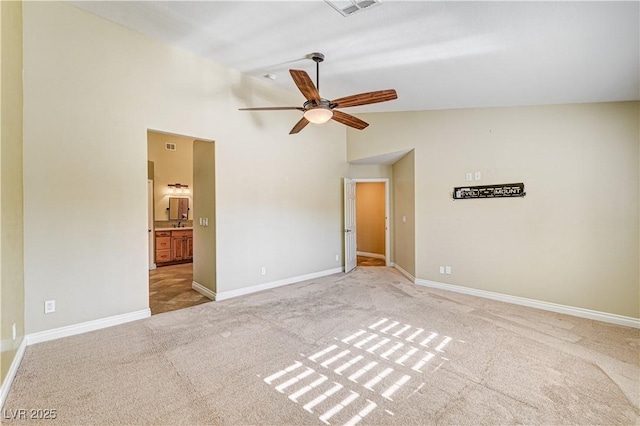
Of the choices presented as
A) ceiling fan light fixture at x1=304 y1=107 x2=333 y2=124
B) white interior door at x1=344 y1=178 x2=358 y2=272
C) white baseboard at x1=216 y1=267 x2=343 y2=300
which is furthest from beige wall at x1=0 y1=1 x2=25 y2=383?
white interior door at x1=344 y1=178 x2=358 y2=272

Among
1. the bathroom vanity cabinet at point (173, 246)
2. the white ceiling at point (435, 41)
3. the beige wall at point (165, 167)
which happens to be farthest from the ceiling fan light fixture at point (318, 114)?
the bathroom vanity cabinet at point (173, 246)

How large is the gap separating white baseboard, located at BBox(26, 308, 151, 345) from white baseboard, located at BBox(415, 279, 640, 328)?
437cm

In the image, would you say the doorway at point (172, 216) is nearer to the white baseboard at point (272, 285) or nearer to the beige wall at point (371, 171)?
the white baseboard at point (272, 285)

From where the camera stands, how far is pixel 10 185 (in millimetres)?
2316

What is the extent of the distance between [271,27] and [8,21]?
219cm

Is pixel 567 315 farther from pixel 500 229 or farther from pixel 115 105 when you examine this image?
pixel 115 105

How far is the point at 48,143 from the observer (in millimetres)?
2840

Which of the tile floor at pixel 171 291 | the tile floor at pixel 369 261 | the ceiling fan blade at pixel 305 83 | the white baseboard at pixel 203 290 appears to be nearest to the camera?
the ceiling fan blade at pixel 305 83

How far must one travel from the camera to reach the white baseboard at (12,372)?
6.24 ft

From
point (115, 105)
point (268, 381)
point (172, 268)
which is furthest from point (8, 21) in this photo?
point (172, 268)

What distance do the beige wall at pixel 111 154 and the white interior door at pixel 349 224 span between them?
187 centimetres

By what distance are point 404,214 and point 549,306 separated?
107 inches

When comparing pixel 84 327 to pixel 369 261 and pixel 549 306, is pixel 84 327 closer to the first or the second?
pixel 549 306

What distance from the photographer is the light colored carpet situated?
5.98ft
